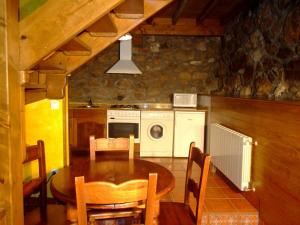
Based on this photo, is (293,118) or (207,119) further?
(207,119)

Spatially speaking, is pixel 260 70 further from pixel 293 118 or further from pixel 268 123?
pixel 293 118

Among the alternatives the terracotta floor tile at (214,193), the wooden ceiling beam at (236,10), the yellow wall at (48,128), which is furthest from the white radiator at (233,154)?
the yellow wall at (48,128)

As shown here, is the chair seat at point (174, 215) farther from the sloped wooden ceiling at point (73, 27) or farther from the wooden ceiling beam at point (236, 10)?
the wooden ceiling beam at point (236, 10)

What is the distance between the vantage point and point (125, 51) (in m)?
4.83

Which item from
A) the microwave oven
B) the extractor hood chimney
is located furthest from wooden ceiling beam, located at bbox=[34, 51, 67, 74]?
the microwave oven

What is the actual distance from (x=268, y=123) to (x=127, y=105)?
305 centimetres

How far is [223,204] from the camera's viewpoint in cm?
265

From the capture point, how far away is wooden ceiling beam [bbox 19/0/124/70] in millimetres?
1171

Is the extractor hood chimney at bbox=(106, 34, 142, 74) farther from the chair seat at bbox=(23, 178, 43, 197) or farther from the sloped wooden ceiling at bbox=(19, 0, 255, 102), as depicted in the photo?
the chair seat at bbox=(23, 178, 43, 197)

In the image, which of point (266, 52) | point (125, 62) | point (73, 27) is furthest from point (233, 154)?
point (125, 62)

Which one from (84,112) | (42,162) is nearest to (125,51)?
(84,112)

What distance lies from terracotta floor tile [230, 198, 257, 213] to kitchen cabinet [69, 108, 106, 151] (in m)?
2.53

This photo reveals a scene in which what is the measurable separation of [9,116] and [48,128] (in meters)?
1.65

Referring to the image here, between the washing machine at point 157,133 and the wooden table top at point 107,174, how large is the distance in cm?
247
